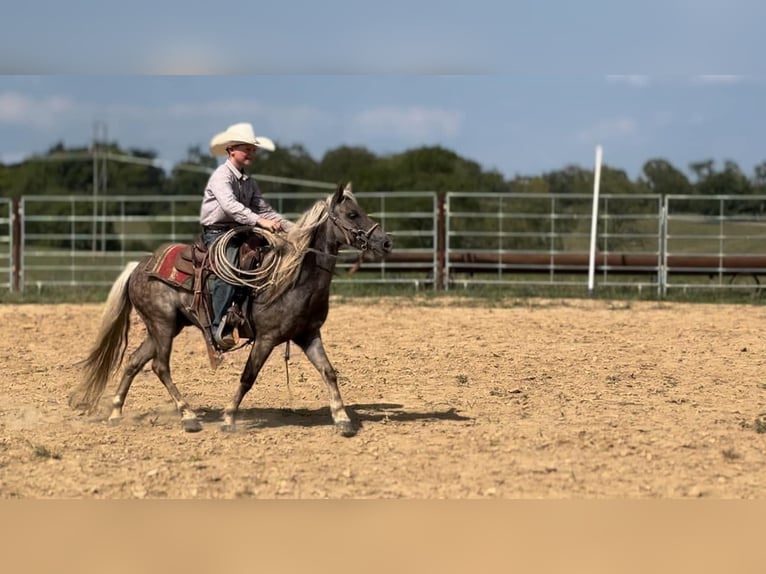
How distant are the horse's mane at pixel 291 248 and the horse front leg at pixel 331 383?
1.29 ft

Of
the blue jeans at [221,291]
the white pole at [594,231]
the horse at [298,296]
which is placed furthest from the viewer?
the white pole at [594,231]

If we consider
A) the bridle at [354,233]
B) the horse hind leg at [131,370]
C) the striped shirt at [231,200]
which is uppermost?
the striped shirt at [231,200]

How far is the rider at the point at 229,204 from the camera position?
5.90 m

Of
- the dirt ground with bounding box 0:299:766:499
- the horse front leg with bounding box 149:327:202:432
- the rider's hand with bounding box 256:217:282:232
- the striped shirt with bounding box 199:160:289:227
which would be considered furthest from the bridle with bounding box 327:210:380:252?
the horse front leg with bounding box 149:327:202:432

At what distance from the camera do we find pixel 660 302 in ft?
47.3

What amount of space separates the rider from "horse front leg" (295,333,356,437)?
20.1 inches

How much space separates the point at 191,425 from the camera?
5.96 meters

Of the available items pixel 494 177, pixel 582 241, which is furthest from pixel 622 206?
pixel 494 177

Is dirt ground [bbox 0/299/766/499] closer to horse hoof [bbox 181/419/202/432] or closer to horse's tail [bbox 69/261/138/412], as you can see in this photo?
horse hoof [bbox 181/419/202/432]

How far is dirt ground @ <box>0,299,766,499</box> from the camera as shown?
180 inches

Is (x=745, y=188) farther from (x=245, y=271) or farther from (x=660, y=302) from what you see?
(x=245, y=271)

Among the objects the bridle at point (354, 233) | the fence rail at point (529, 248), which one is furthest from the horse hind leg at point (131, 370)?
the fence rail at point (529, 248)

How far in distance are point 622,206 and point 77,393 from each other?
1745 cm

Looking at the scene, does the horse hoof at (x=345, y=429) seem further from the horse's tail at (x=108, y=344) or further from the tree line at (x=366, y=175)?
the tree line at (x=366, y=175)
